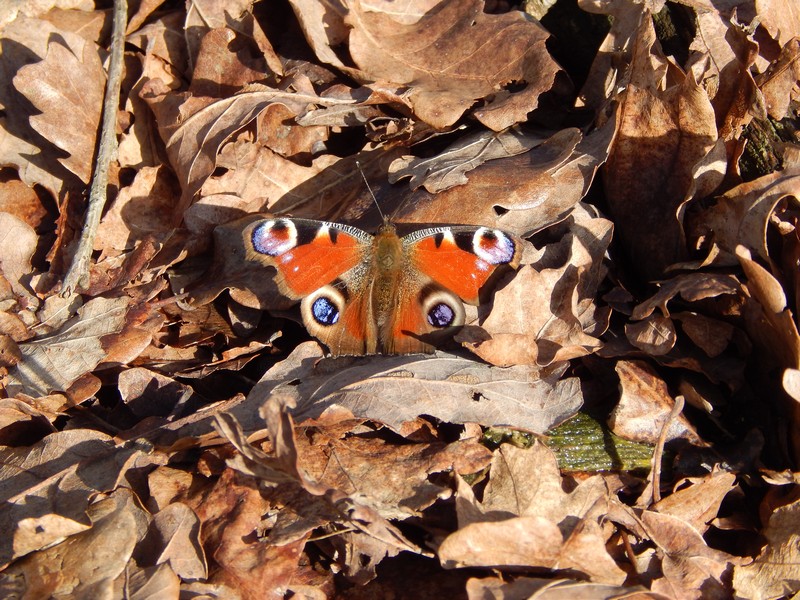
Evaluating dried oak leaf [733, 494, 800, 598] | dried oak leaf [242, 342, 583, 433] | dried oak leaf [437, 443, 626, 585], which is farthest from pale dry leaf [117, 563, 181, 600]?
dried oak leaf [733, 494, 800, 598]

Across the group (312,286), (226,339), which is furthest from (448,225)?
(226,339)

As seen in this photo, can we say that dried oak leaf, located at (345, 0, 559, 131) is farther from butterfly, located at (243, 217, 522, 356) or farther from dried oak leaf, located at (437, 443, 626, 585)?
dried oak leaf, located at (437, 443, 626, 585)

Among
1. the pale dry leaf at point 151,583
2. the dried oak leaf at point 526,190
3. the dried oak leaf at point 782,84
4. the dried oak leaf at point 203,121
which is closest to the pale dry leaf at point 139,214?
the dried oak leaf at point 203,121

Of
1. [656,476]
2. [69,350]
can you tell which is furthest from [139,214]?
A: [656,476]

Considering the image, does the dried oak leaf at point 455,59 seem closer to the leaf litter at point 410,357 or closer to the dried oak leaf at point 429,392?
the leaf litter at point 410,357

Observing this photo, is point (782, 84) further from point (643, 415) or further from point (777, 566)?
point (777, 566)

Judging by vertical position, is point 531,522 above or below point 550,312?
below

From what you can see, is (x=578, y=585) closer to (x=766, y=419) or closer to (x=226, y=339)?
(x=766, y=419)
